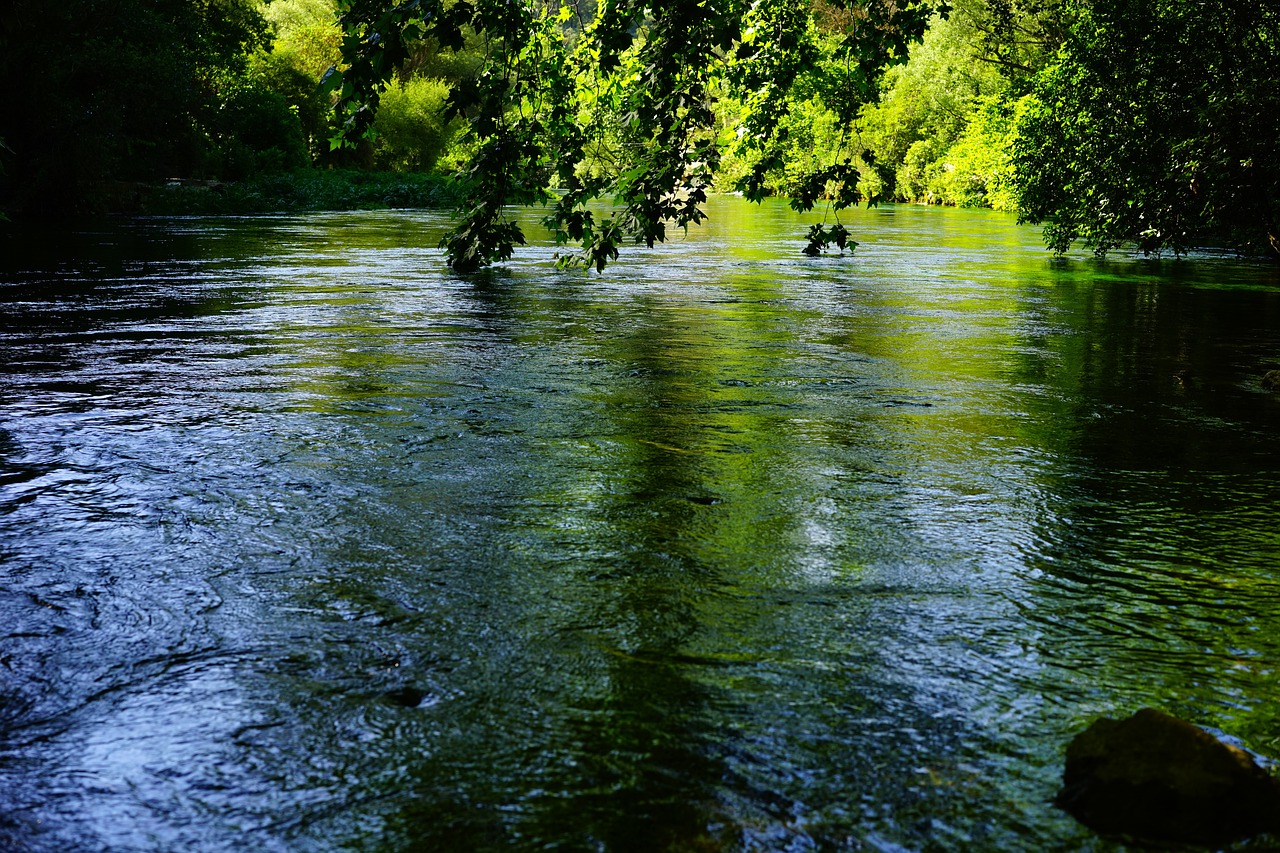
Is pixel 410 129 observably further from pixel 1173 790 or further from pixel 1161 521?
pixel 1173 790

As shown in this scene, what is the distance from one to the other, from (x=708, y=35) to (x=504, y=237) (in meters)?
3.31

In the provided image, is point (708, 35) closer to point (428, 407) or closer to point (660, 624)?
point (428, 407)

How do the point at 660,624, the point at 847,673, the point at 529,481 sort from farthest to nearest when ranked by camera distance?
1. the point at 529,481
2. the point at 660,624
3. the point at 847,673

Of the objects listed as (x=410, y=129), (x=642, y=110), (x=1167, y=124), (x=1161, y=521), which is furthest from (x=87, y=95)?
(x=410, y=129)

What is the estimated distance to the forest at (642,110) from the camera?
31.2ft

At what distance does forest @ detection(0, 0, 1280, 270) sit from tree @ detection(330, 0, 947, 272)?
30 mm

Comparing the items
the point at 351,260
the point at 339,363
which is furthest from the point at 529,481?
the point at 351,260

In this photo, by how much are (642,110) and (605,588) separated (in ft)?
19.7

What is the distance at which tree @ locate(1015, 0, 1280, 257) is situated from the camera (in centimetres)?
1639

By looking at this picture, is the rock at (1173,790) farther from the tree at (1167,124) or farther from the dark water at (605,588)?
the tree at (1167,124)

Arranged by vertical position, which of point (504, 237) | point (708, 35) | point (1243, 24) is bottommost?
point (504, 237)

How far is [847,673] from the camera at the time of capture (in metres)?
3.71

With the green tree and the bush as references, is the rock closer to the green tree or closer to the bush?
the green tree

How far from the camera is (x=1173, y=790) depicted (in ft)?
9.20
